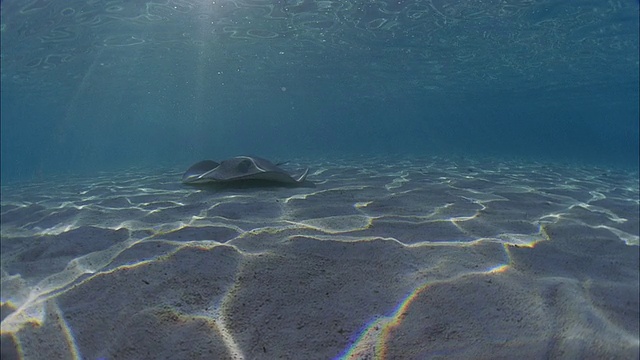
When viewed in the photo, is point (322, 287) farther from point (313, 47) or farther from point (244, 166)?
point (313, 47)

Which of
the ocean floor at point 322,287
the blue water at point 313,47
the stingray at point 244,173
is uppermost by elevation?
the blue water at point 313,47

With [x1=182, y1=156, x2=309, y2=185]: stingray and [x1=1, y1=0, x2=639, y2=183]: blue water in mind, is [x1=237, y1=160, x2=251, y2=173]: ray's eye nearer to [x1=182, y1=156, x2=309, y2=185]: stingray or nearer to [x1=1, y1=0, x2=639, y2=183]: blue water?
[x1=182, y1=156, x2=309, y2=185]: stingray

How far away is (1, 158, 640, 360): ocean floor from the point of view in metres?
1.94

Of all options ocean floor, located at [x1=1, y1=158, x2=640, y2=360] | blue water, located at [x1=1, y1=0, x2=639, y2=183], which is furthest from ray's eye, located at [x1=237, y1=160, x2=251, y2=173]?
blue water, located at [x1=1, y1=0, x2=639, y2=183]

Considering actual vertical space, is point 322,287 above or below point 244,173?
below

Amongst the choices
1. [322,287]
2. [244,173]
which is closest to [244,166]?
[244,173]

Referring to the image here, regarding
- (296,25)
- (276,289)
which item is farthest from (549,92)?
(276,289)

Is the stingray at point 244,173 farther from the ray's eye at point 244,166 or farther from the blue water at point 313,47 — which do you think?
the blue water at point 313,47

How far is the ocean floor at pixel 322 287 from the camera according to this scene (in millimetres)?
1940

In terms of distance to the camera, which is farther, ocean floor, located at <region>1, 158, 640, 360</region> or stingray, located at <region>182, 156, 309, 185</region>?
stingray, located at <region>182, 156, 309, 185</region>

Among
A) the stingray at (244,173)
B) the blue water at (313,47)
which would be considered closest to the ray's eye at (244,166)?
the stingray at (244,173)

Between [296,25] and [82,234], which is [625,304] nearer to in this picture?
[82,234]

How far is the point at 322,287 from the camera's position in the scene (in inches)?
95.9

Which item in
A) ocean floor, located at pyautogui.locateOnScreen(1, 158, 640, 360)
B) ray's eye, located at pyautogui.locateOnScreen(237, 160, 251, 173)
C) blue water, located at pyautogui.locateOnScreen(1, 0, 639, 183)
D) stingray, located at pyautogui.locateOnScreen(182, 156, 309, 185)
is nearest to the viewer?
ocean floor, located at pyautogui.locateOnScreen(1, 158, 640, 360)
